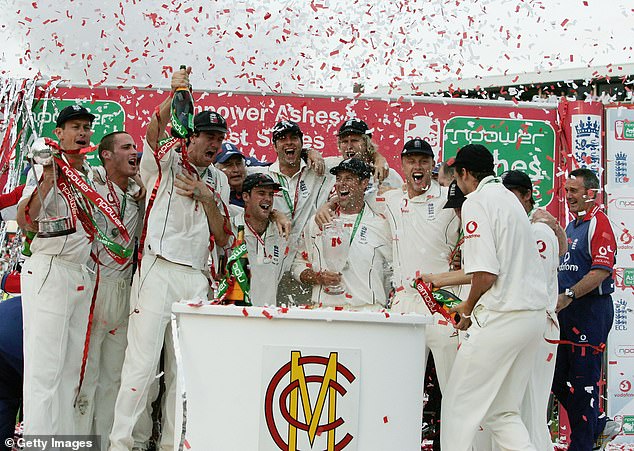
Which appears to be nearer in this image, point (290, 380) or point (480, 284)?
point (290, 380)

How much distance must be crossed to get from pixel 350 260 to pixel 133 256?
158 cm

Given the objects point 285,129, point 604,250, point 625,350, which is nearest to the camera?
point 285,129

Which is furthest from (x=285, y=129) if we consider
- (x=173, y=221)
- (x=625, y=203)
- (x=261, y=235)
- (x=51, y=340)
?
(x=625, y=203)

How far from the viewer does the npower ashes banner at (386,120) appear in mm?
6770

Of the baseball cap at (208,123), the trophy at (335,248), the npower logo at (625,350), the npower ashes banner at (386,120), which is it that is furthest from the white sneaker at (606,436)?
the baseball cap at (208,123)

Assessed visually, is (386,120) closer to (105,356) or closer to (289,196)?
(289,196)

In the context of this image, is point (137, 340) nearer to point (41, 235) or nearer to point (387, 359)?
point (41, 235)

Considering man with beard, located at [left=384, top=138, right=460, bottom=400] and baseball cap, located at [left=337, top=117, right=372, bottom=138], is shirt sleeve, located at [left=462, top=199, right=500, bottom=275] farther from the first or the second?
baseball cap, located at [left=337, top=117, right=372, bottom=138]

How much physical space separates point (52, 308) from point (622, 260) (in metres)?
4.97

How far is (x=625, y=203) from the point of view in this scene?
22.6ft

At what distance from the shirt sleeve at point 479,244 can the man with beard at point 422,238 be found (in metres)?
0.90

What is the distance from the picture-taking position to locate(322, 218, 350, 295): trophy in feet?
17.7

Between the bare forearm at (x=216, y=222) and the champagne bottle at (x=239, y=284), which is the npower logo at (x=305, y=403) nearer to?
the champagne bottle at (x=239, y=284)

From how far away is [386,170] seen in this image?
6078 millimetres
